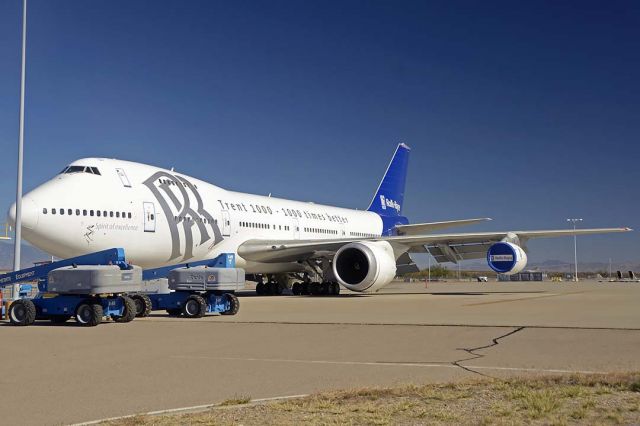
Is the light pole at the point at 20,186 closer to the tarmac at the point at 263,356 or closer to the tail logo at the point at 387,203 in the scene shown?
the tarmac at the point at 263,356

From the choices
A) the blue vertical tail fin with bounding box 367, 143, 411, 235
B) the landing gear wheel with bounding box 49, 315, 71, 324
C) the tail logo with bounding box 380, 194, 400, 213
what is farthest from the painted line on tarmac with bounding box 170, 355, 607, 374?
the tail logo with bounding box 380, 194, 400, 213

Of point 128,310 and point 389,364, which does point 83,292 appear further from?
point 389,364

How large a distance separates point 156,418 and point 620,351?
19.5 feet

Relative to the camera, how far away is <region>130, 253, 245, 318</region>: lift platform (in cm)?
1441

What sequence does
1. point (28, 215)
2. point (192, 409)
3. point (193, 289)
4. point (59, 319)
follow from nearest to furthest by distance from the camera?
point (192, 409), point (59, 319), point (193, 289), point (28, 215)

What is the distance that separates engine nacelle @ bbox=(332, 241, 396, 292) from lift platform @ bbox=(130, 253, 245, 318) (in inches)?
272

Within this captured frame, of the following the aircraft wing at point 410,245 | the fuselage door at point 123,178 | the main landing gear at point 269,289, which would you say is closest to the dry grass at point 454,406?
the fuselage door at point 123,178

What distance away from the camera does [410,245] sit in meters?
24.9

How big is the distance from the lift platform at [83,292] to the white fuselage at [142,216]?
3.67 m

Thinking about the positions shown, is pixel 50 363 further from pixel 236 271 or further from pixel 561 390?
pixel 236 271

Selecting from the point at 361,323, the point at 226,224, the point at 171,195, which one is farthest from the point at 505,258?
the point at 361,323

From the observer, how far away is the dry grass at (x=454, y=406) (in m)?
4.59

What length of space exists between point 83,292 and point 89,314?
439 mm

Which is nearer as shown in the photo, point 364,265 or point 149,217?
point 149,217
